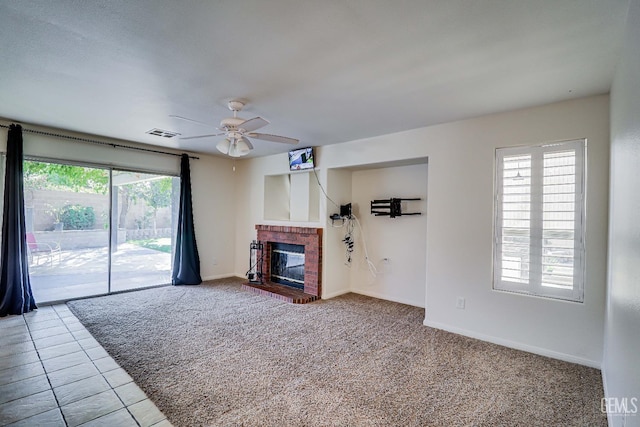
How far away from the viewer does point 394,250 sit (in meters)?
4.89

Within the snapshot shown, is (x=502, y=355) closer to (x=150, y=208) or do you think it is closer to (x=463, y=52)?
(x=463, y=52)

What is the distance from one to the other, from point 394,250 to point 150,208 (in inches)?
174

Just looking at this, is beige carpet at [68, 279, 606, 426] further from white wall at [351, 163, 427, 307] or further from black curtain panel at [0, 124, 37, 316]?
black curtain panel at [0, 124, 37, 316]

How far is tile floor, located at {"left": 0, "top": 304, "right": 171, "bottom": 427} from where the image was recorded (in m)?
2.04

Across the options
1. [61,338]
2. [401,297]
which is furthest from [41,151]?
[401,297]

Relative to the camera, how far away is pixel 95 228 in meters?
4.82

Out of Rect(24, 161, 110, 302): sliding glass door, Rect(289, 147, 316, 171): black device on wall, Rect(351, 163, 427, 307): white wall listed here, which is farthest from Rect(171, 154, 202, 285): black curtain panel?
Rect(351, 163, 427, 307): white wall

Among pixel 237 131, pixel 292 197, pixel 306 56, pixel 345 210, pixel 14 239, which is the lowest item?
pixel 14 239

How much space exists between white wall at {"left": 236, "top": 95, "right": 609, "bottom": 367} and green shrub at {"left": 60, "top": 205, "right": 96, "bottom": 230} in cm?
452

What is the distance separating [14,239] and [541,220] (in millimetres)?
6382

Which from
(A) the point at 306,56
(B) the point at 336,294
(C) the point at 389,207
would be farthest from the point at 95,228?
(C) the point at 389,207

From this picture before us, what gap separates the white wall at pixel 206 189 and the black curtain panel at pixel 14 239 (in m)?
0.62

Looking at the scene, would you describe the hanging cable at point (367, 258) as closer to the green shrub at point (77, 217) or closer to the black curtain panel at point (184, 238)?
the black curtain panel at point (184, 238)

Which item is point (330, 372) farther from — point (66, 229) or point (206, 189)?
point (206, 189)
